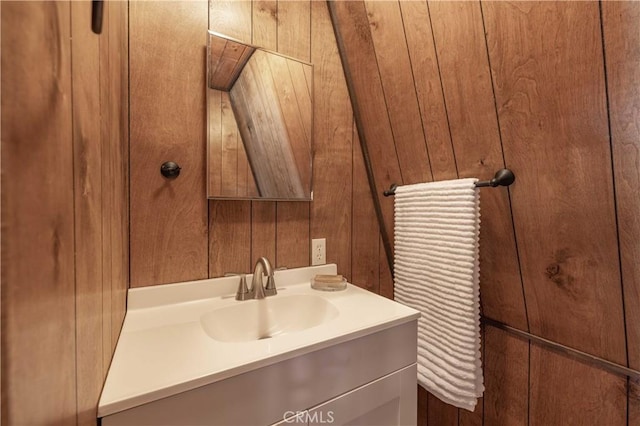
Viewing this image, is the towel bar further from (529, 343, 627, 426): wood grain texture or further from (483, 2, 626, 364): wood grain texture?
(529, 343, 627, 426): wood grain texture

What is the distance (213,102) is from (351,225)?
754mm

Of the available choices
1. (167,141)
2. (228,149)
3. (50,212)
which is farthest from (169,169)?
(50,212)

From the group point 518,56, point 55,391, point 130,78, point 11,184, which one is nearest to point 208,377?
point 55,391

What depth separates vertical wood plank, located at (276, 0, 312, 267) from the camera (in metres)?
1.10

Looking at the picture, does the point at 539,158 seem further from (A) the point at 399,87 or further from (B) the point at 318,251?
(B) the point at 318,251

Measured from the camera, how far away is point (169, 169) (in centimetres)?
88

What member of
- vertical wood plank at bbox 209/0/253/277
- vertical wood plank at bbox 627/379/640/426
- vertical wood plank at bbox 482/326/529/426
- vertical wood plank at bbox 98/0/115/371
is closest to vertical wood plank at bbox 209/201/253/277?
vertical wood plank at bbox 209/0/253/277

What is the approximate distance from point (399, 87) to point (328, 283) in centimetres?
79

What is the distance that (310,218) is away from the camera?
118 centimetres

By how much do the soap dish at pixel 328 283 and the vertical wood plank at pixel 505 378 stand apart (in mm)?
565

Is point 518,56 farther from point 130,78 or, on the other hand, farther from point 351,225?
point 130,78

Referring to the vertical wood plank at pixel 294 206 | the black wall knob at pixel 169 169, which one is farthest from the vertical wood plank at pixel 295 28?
the black wall knob at pixel 169 169

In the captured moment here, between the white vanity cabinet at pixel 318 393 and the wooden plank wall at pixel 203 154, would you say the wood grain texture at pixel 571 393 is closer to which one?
the white vanity cabinet at pixel 318 393

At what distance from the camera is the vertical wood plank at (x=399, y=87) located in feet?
3.19
